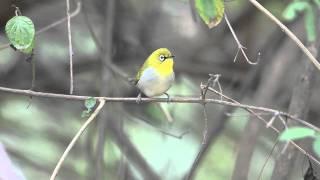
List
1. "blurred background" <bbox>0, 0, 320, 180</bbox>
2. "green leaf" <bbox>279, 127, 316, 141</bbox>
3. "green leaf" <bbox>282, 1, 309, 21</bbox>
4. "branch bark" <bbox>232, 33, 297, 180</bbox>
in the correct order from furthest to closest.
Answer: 1. "blurred background" <bbox>0, 0, 320, 180</bbox>
2. "branch bark" <bbox>232, 33, 297, 180</bbox>
3. "green leaf" <bbox>282, 1, 309, 21</bbox>
4. "green leaf" <bbox>279, 127, 316, 141</bbox>

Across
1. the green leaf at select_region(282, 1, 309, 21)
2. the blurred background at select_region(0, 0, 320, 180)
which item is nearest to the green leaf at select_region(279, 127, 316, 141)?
the green leaf at select_region(282, 1, 309, 21)

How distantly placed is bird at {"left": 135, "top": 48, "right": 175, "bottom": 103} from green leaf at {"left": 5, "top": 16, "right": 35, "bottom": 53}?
909mm

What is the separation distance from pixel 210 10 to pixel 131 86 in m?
2.17

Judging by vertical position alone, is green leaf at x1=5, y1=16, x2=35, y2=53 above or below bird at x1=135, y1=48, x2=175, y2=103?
above

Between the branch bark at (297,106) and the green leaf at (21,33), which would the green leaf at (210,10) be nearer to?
the green leaf at (21,33)

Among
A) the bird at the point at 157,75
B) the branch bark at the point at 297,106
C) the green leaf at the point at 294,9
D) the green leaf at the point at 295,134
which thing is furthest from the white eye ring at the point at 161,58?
the green leaf at the point at 295,134

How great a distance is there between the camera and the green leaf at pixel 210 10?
197 cm

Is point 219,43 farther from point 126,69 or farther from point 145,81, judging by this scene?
point 145,81

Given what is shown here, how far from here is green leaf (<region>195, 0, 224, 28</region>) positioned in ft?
6.47

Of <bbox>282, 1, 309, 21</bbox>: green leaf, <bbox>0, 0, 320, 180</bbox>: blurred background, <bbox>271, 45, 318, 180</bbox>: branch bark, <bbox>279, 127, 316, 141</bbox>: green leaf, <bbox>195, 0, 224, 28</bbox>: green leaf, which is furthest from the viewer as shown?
<bbox>0, 0, 320, 180</bbox>: blurred background

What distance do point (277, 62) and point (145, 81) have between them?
3.05ft

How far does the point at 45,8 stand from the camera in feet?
13.5

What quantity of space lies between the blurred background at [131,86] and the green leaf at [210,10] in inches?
64.5

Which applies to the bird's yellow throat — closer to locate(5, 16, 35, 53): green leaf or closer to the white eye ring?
the white eye ring
